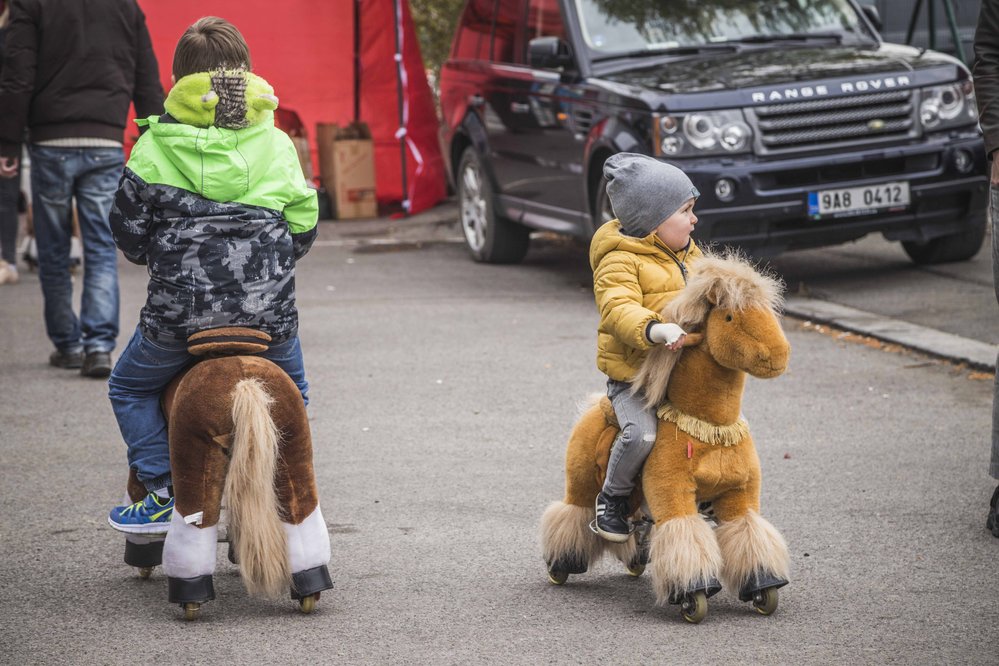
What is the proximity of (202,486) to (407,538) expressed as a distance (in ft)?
3.41

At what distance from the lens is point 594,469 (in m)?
4.27

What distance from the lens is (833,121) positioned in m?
9.15

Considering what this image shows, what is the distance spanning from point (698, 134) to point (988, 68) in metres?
3.87

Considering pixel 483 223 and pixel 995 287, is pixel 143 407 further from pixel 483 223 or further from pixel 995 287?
pixel 483 223

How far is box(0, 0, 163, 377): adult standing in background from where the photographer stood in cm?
730

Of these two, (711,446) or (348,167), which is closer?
(711,446)

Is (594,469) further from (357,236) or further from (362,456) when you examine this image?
(357,236)

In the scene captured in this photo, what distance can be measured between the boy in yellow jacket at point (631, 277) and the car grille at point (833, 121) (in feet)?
16.6

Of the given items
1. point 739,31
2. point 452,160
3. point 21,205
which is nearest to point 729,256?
point 739,31

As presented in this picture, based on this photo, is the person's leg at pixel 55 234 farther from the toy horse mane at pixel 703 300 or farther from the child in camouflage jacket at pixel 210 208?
the toy horse mane at pixel 703 300

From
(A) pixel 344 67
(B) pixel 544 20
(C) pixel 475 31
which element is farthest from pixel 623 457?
(A) pixel 344 67

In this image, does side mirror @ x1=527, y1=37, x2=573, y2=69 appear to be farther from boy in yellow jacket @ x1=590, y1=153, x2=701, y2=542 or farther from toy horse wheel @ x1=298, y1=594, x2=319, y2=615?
toy horse wheel @ x1=298, y1=594, x2=319, y2=615

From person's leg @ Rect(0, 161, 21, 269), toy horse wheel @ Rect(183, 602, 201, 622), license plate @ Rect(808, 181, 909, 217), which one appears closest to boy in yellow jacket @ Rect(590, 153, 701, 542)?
toy horse wheel @ Rect(183, 602, 201, 622)

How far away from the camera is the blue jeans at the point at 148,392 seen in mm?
4250
